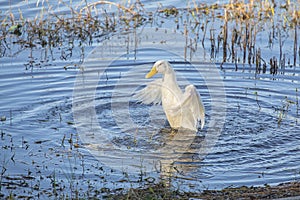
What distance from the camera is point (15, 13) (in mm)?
13312

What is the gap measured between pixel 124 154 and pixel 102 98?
88.8 inches

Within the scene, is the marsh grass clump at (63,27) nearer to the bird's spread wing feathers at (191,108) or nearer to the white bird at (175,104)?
the white bird at (175,104)

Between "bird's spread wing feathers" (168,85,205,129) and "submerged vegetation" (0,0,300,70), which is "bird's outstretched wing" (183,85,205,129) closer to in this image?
"bird's spread wing feathers" (168,85,205,129)

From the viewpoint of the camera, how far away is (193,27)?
41.5ft

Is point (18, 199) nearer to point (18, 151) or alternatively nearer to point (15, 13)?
point (18, 151)

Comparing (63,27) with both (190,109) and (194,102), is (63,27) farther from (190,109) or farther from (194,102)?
(194,102)

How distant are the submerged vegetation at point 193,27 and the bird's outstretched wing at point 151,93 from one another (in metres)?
2.21

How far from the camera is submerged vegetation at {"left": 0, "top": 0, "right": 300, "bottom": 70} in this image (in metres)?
11.3

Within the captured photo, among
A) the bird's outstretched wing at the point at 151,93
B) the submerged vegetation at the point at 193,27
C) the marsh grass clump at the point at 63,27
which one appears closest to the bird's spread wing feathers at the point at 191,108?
the bird's outstretched wing at the point at 151,93

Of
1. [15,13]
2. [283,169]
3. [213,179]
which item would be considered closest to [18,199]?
[213,179]

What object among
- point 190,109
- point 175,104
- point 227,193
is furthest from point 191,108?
point 227,193

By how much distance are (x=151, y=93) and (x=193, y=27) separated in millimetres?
3720

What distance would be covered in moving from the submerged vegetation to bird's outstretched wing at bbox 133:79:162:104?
2.21 meters

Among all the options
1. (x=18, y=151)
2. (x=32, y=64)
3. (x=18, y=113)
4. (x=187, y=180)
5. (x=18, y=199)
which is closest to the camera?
(x=18, y=199)
